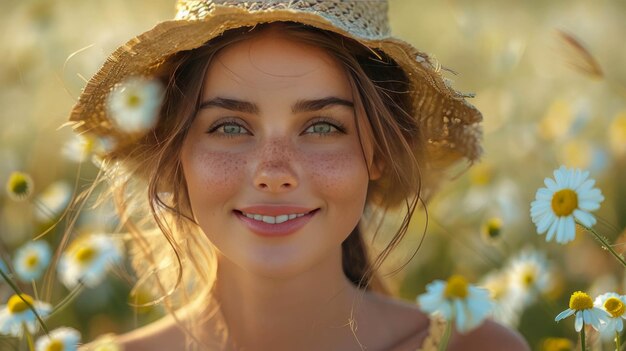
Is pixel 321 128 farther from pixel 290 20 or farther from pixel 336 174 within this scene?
pixel 290 20

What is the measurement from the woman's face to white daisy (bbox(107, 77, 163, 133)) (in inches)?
6.6

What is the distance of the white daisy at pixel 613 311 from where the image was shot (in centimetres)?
159

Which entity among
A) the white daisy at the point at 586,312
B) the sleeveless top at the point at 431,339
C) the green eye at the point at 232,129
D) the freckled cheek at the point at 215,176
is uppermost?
the green eye at the point at 232,129

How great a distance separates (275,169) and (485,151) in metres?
0.96

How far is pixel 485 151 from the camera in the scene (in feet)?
8.77

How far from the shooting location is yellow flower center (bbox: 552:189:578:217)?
5.55ft

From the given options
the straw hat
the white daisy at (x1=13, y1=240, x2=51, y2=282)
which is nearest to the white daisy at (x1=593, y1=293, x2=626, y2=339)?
the straw hat

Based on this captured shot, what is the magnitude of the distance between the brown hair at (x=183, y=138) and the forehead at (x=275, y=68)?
2cm

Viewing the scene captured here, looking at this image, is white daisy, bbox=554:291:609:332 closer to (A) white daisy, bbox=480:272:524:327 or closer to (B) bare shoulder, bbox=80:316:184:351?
(A) white daisy, bbox=480:272:524:327

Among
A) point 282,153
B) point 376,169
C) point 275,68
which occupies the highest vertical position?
point 275,68

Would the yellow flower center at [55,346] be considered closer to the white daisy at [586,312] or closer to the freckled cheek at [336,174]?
the freckled cheek at [336,174]

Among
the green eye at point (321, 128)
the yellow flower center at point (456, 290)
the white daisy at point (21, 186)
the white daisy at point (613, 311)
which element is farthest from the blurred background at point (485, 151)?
the yellow flower center at point (456, 290)

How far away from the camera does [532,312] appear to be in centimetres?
315

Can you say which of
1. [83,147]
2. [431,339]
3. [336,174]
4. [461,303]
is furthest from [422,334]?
[83,147]
